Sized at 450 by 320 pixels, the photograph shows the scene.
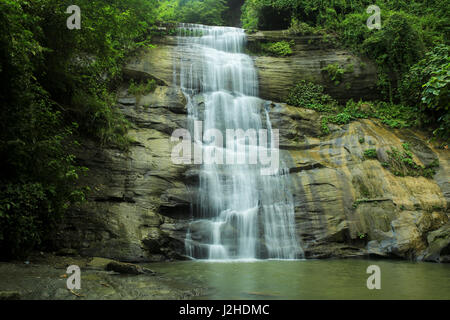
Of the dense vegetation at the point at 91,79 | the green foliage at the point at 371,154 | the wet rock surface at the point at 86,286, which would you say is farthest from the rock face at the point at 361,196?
the wet rock surface at the point at 86,286

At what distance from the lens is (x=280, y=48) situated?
60.0 ft

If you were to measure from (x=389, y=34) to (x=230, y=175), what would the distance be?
13.0m

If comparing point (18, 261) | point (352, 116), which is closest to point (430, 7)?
point (352, 116)

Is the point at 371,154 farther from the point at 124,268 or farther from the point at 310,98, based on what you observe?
the point at 124,268

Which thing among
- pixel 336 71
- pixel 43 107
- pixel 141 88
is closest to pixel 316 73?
pixel 336 71

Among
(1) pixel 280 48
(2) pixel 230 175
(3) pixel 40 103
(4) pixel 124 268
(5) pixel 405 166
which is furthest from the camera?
(1) pixel 280 48

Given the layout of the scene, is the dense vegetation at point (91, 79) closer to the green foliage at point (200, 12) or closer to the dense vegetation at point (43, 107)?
the dense vegetation at point (43, 107)

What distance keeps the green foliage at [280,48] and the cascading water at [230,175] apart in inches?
68.9

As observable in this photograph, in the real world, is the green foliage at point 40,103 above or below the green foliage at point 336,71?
below

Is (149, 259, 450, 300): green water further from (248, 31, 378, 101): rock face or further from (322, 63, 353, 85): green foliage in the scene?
(322, 63, 353, 85): green foliage

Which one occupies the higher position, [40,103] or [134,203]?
[40,103]

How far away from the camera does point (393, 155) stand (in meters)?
13.4

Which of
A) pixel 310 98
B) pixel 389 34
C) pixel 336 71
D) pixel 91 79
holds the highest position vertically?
pixel 389 34

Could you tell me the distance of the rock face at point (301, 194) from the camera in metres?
9.57
